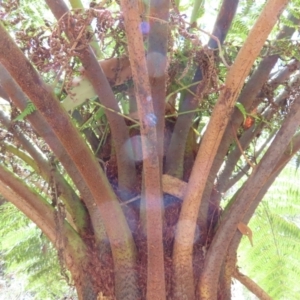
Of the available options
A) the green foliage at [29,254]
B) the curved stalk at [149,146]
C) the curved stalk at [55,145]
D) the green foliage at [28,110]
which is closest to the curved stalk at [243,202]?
the curved stalk at [149,146]

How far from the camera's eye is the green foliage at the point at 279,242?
6.54ft

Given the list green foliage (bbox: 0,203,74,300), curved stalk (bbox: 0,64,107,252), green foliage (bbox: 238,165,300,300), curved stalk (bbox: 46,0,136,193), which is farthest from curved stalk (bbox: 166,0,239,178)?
green foliage (bbox: 238,165,300,300)

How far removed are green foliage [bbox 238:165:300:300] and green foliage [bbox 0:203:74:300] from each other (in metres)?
0.82

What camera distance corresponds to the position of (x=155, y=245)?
91cm

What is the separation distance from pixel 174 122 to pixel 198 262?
1.28 feet

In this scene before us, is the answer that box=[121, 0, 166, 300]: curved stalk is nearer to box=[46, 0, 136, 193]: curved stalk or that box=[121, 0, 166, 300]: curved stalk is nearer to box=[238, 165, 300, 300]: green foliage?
box=[46, 0, 136, 193]: curved stalk

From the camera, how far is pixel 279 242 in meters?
2.02

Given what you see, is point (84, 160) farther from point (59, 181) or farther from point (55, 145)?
point (59, 181)

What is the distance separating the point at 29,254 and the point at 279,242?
1.09 m

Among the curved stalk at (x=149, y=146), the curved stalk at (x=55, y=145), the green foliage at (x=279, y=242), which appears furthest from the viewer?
the green foliage at (x=279, y=242)

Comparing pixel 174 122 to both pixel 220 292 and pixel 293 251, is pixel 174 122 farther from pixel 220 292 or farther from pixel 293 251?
pixel 293 251

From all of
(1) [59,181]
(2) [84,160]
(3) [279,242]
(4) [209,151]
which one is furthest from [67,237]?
(3) [279,242]

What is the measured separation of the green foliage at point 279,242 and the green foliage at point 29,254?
0.82 meters

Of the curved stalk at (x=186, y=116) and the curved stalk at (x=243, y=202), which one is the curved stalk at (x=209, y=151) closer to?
the curved stalk at (x=243, y=202)
